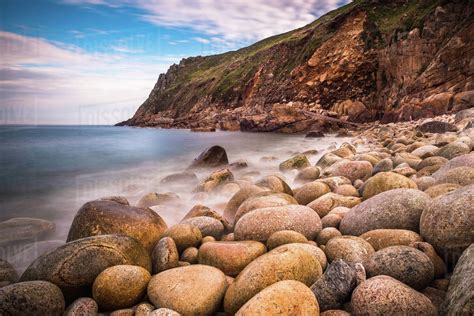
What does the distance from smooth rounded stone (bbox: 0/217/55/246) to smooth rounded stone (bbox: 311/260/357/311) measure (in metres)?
5.60

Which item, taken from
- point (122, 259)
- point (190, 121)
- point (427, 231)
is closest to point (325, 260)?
point (427, 231)

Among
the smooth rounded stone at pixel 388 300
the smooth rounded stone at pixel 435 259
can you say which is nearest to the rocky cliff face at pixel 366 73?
the smooth rounded stone at pixel 435 259

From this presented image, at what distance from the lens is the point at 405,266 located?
3035mm

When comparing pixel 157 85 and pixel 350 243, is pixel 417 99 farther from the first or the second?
pixel 157 85

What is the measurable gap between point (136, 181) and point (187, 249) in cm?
906

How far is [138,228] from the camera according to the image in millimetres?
4766

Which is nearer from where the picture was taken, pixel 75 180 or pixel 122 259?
pixel 122 259

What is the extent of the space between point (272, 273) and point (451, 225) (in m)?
1.91

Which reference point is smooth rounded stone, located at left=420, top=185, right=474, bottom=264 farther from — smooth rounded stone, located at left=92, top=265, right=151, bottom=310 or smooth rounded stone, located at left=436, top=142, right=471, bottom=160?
smooth rounded stone, located at left=436, top=142, right=471, bottom=160

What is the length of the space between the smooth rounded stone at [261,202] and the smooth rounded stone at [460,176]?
2482mm

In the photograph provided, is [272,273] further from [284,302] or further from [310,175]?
[310,175]

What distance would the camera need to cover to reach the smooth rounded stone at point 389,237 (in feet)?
11.8

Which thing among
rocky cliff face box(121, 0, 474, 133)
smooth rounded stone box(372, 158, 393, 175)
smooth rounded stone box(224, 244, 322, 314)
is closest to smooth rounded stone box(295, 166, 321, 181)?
smooth rounded stone box(372, 158, 393, 175)

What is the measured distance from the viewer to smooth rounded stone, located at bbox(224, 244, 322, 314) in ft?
10.3
